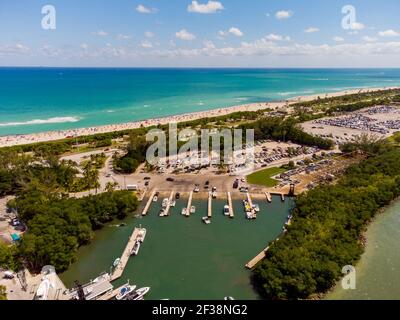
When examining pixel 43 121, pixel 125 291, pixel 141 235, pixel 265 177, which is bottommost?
pixel 125 291

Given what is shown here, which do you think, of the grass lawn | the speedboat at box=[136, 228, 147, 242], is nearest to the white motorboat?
the speedboat at box=[136, 228, 147, 242]

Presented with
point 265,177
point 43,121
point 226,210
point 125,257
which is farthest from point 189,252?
point 43,121

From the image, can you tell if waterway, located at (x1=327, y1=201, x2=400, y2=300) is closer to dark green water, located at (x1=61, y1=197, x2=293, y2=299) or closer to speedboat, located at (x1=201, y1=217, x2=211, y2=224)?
dark green water, located at (x1=61, y1=197, x2=293, y2=299)

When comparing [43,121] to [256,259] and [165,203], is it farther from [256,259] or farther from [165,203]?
[256,259]

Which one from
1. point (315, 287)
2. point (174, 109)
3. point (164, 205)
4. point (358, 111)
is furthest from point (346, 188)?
point (174, 109)

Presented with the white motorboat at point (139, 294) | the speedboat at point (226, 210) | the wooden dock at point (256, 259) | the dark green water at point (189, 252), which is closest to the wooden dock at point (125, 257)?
the dark green water at point (189, 252)

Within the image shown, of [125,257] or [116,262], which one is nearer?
[116,262]

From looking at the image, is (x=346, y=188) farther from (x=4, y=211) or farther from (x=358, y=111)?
(x=358, y=111)
